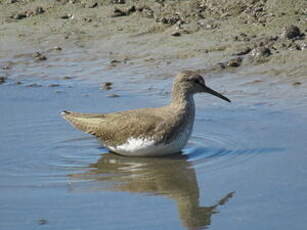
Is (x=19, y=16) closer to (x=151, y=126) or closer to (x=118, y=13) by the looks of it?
(x=118, y=13)

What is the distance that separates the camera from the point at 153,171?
8406 mm

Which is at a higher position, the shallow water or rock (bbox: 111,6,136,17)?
rock (bbox: 111,6,136,17)

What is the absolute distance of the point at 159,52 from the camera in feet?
40.9

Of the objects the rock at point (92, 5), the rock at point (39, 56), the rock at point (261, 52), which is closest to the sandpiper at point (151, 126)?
the rock at point (261, 52)

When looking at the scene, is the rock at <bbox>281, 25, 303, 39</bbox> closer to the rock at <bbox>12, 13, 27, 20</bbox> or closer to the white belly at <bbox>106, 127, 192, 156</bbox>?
the white belly at <bbox>106, 127, 192, 156</bbox>

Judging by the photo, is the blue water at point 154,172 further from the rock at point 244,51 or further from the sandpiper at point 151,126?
the rock at point 244,51

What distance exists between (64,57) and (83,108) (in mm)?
2528

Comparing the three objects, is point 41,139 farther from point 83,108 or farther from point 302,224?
point 302,224

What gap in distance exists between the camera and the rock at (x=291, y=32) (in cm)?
1196

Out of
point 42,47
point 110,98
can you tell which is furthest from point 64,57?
point 110,98

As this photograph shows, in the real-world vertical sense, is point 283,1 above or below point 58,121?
above

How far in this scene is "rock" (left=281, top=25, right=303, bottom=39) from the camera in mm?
11961

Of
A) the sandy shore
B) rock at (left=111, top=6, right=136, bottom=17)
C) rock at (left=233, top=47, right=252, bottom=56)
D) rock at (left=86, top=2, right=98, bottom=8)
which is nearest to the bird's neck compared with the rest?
the sandy shore

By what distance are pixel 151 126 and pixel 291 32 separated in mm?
3816
